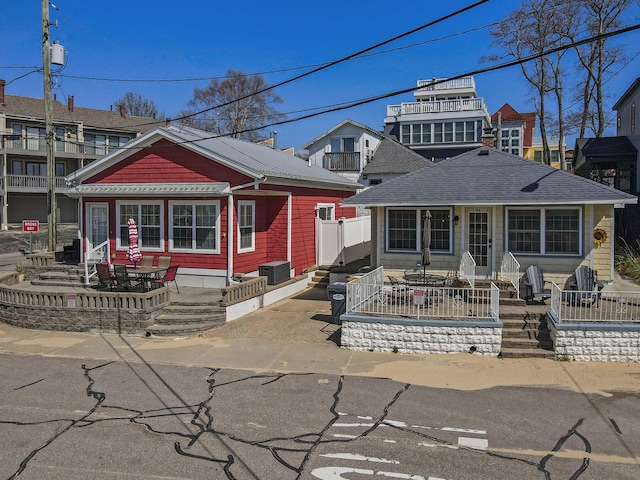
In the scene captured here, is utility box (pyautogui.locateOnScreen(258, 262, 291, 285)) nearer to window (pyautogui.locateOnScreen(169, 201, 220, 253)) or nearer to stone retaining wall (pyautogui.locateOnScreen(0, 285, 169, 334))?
window (pyautogui.locateOnScreen(169, 201, 220, 253))

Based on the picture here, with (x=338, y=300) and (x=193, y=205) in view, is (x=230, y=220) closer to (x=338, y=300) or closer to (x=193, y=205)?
(x=193, y=205)

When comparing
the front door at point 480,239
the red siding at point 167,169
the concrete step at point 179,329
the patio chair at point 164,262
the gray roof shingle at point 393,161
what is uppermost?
→ the gray roof shingle at point 393,161

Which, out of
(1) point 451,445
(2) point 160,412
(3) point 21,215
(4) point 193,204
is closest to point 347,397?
(1) point 451,445

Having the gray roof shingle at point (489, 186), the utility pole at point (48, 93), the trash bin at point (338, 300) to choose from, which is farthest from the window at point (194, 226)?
the utility pole at point (48, 93)

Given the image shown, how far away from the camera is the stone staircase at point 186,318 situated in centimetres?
1338

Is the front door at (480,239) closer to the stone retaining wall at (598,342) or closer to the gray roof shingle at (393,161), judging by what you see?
the stone retaining wall at (598,342)

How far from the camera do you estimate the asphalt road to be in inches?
251

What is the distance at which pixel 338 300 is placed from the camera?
13.3 metres

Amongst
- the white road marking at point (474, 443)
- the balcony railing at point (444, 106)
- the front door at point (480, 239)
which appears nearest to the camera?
the white road marking at point (474, 443)

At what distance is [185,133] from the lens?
18.4 metres

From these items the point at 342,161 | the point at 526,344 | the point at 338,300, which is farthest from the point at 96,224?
the point at 342,161

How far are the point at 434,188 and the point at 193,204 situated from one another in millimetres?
7589

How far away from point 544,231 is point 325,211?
32.2ft

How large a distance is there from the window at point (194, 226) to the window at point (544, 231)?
8.94 metres
